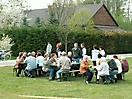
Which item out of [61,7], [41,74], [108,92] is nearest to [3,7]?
[61,7]

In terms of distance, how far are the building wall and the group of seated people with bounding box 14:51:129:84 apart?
38.8 metres

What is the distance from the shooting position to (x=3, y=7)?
42.9 metres

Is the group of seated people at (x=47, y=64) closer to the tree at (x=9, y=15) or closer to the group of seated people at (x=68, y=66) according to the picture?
the group of seated people at (x=68, y=66)

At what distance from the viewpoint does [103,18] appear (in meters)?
56.9

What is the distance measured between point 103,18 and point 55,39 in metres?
23.0

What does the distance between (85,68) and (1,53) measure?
15.8m

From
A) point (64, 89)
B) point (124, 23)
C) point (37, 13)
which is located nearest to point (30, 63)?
point (64, 89)

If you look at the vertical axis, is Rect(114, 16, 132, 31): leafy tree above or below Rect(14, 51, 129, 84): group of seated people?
above

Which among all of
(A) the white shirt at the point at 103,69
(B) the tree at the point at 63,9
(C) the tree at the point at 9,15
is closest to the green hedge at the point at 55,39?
(C) the tree at the point at 9,15

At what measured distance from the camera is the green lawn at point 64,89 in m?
11.4

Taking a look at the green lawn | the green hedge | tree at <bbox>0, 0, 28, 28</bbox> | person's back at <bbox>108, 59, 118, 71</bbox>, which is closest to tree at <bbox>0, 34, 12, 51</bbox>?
the green hedge

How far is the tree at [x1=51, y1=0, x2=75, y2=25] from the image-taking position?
47875 millimetres

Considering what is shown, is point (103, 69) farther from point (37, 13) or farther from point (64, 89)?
point (37, 13)

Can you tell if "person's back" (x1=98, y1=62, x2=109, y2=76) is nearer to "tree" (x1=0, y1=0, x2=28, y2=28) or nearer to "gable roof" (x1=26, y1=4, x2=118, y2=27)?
"tree" (x1=0, y1=0, x2=28, y2=28)
